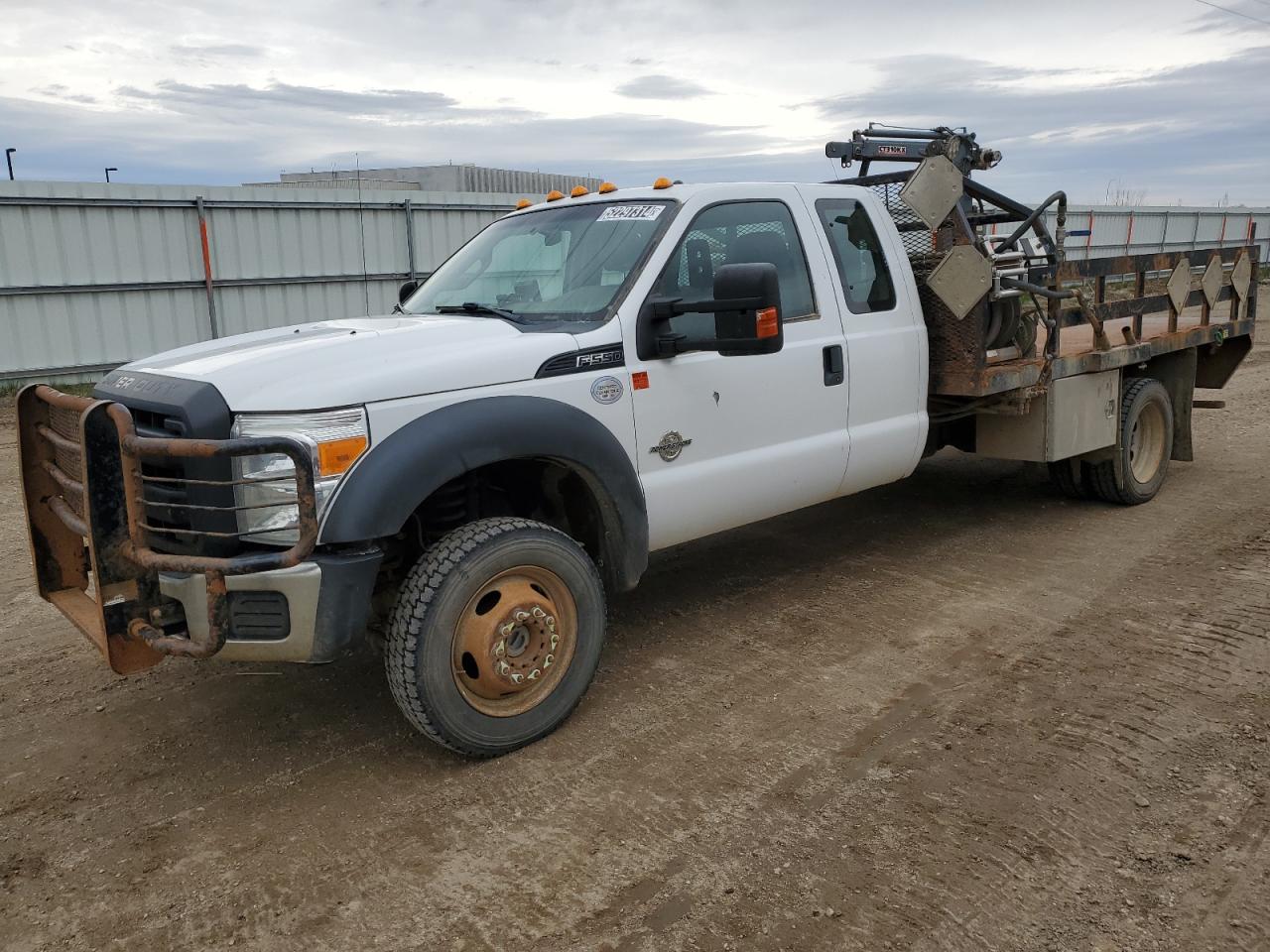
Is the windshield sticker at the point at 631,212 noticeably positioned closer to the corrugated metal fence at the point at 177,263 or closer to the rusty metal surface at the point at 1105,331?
the rusty metal surface at the point at 1105,331

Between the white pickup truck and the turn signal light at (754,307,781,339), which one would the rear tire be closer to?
the white pickup truck

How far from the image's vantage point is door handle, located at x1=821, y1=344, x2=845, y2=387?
498 cm

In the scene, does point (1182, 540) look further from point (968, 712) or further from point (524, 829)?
point (524, 829)

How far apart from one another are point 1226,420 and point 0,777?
1050cm

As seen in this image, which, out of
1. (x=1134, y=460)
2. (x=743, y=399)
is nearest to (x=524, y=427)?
(x=743, y=399)

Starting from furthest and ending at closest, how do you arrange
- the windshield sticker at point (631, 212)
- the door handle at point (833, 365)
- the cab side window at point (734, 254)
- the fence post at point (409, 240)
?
the fence post at point (409, 240) → the door handle at point (833, 365) → the windshield sticker at point (631, 212) → the cab side window at point (734, 254)

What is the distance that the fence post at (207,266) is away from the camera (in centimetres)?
1419

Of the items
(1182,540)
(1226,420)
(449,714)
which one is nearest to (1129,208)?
(1226,420)

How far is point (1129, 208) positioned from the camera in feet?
101

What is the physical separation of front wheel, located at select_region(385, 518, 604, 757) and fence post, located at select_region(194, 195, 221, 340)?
38.9 feet

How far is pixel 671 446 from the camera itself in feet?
14.4

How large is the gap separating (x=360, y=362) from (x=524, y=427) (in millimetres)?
600

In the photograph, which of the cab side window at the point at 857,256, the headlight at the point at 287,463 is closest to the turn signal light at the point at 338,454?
the headlight at the point at 287,463

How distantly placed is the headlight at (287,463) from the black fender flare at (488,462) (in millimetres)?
53
